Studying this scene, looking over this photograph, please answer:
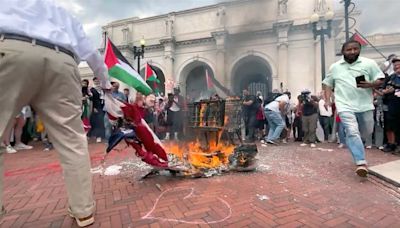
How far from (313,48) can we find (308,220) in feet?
55.7

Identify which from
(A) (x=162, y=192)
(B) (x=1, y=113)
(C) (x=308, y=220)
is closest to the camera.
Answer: (B) (x=1, y=113)

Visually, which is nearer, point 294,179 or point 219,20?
point 294,179

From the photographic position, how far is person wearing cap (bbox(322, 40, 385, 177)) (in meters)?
3.52

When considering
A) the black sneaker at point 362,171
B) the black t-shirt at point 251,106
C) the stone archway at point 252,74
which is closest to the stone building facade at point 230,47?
the stone archway at point 252,74

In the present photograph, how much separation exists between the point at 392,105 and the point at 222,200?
16.7ft

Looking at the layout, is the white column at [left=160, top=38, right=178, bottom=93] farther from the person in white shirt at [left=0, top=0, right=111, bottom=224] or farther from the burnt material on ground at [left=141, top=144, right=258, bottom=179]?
the person in white shirt at [left=0, top=0, right=111, bottom=224]

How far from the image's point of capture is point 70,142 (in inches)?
78.5

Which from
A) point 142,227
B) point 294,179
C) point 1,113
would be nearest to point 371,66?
point 294,179

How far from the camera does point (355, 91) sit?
3.65m

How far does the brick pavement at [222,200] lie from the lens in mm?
2160

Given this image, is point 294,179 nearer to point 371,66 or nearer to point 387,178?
point 387,178

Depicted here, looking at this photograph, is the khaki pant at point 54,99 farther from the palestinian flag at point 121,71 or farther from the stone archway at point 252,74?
the stone archway at point 252,74

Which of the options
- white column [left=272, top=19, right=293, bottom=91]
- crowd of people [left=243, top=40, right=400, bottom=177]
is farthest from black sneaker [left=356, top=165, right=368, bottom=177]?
white column [left=272, top=19, right=293, bottom=91]

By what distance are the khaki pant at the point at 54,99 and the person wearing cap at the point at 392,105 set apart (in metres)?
6.14
